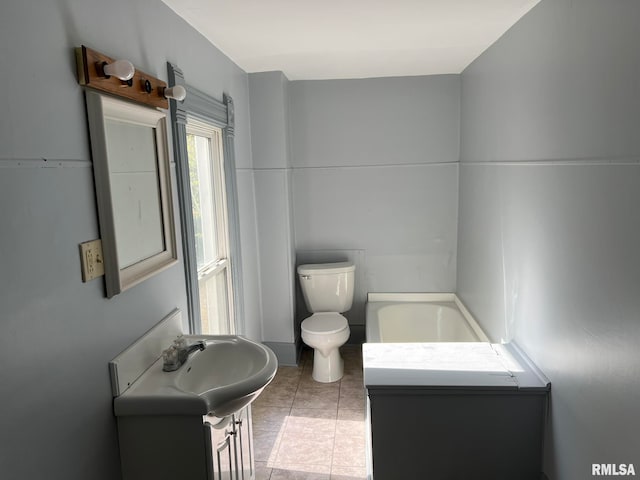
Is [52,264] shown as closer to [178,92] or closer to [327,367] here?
[178,92]

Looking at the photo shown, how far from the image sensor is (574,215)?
171 centimetres

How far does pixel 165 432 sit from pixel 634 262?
160 cm

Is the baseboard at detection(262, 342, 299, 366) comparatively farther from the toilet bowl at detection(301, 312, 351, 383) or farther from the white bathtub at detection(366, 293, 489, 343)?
the white bathtub at detection(366, 293, 489, 343)

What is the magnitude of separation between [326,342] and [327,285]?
509mm

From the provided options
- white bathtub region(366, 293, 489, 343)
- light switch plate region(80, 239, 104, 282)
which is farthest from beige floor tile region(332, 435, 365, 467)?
light switch plate region(80, 239, 104, 282)

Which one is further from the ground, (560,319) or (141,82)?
(141,82)

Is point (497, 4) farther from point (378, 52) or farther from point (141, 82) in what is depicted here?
point (141, 82)

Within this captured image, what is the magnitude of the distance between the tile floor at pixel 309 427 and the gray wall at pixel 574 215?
108 centimetres

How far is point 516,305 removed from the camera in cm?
234

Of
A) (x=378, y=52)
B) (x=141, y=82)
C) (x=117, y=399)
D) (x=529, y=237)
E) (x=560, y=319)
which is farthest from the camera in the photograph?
(x=378, y=52)

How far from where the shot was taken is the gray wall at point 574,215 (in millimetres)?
1384

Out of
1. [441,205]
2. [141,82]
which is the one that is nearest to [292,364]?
[441,205]

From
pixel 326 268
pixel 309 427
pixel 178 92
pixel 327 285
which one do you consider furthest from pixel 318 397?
pixel 178 92

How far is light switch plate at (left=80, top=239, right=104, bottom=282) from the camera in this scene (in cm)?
140
